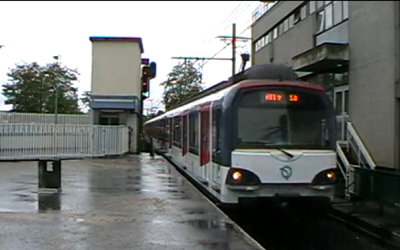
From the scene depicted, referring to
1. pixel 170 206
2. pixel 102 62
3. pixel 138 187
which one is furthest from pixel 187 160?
pixel 102 62

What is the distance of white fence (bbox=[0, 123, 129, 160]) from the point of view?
864 inches

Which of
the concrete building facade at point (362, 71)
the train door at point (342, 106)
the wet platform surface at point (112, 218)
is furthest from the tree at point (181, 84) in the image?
the wet platform surface at point (112, 218)

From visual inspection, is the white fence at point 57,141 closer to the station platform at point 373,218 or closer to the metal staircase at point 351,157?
the metal staircase at point 351,157

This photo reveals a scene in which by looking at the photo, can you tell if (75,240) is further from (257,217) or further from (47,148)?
(47,148)

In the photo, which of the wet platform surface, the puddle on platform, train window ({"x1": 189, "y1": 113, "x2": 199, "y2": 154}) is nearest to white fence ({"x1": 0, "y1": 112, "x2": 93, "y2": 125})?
the wet platform surface

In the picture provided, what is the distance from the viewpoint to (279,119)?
987 cm

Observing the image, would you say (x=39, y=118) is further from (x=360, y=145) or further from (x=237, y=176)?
(x=237, y=176)

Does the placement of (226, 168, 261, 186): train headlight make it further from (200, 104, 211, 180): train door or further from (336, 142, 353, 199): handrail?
(336, 142, 353, 199): handrail

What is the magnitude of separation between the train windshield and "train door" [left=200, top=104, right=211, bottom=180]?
6.84ft

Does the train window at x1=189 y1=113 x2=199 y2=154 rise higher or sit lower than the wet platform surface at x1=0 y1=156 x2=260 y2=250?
higher

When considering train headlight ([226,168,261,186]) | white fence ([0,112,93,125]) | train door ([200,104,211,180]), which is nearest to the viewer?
train headlight ([226,168,261,186])

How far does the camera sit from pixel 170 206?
423 inches

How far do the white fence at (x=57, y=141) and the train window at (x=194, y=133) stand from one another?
29.7 ft

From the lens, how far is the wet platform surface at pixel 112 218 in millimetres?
7371
